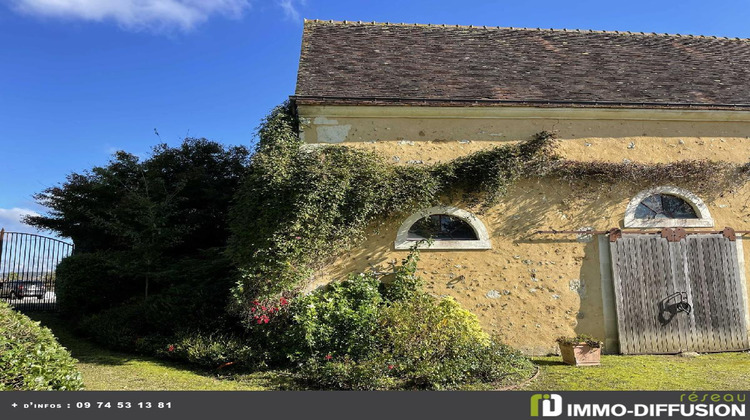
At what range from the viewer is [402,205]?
7980 mm

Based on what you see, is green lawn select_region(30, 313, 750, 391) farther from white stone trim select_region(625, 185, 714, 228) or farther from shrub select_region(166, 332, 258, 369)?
white stone trim select_region(625, 185, 714, 228)

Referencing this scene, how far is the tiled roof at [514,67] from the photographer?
8.90m

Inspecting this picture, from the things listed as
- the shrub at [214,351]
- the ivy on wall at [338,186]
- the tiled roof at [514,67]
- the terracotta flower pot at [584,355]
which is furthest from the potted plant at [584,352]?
the shrub at [214,351]

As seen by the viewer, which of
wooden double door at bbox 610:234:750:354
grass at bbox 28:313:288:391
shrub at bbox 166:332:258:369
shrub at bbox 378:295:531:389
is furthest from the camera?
wooden double door at bbox 610:234:750:354

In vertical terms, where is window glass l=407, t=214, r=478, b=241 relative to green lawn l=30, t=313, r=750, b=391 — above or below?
above

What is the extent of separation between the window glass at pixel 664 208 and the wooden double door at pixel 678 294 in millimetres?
443

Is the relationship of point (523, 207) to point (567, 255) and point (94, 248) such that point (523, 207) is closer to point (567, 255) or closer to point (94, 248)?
point (567, 255)

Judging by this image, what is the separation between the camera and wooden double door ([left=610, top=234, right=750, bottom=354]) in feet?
26.8

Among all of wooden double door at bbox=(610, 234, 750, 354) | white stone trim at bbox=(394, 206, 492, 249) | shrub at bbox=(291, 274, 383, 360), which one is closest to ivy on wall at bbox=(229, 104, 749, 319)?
white stone trim at bbox=(394, 206, 492, 249)

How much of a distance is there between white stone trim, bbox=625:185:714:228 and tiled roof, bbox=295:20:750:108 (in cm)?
161

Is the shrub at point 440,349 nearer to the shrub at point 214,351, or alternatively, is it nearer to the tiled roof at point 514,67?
the shrub at point 214,351

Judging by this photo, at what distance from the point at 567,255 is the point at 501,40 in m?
5.86

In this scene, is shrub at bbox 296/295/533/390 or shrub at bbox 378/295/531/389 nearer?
shrub at bbox 296/295/533/390

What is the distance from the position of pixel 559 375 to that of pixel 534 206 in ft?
9.91
